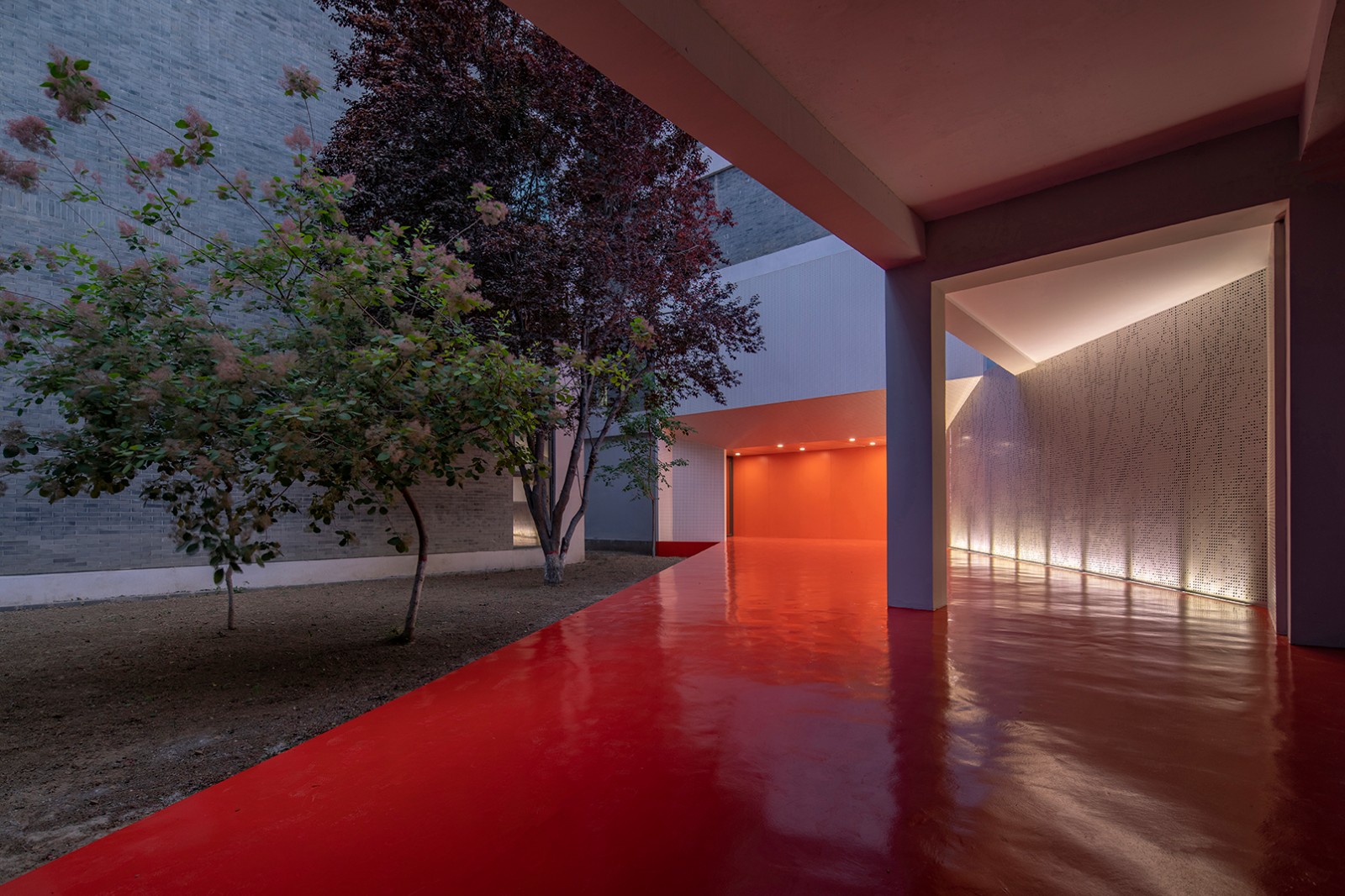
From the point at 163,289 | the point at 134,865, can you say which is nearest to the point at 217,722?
the point at 134,865

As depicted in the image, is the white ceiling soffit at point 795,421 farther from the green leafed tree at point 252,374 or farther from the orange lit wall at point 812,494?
the green leafed tree at point 252,374

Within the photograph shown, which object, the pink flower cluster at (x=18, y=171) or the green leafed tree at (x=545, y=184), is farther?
the green leafed tree at (x=545, y=184)

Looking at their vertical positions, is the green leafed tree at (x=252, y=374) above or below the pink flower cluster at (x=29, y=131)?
below

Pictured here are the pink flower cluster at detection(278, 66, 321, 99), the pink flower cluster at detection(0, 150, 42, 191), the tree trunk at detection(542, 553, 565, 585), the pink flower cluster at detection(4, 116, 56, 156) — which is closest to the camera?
the pink flower cluster at detection(4, 116, 56, 156)

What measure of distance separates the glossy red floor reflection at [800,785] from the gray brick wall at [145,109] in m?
3.63

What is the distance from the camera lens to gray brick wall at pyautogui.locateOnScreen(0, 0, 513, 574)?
262 inches

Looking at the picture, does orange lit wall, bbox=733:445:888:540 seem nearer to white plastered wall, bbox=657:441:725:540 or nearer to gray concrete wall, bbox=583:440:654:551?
white plastered wall, bbox=657:441:725:540

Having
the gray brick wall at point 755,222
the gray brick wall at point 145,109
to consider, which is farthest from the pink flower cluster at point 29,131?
the gray brick wall at point 755,222

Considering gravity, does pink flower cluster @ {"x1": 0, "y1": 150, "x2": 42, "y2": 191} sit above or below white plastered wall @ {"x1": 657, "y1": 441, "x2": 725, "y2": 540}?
above

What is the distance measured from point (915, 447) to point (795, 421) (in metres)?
7.98

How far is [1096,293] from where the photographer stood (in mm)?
5801

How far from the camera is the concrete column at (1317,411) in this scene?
367 centimetres

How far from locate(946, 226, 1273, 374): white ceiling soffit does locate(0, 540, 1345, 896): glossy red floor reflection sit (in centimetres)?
288

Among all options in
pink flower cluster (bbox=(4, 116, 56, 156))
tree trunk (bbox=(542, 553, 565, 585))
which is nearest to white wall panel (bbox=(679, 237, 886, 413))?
tree trunk (bbox=(542, 553, 565, 585))
